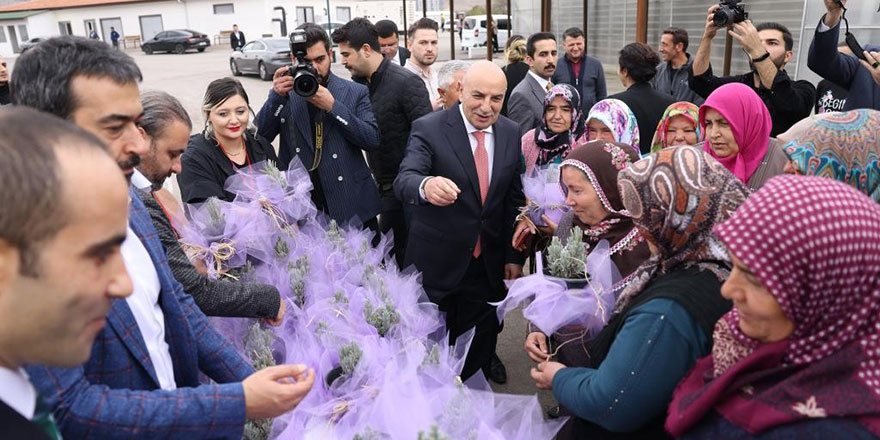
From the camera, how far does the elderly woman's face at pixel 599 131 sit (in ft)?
10.6

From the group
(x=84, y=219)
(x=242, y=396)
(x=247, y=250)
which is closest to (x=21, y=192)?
(x=84, y=219)

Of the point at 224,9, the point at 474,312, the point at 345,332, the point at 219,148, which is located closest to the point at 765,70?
the point at 474,312

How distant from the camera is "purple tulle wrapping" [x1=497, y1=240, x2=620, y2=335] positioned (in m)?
1.72

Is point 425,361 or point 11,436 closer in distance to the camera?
point 11,436

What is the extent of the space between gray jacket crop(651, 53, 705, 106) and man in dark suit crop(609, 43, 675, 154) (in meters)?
0.75

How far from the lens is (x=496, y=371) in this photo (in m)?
3.46

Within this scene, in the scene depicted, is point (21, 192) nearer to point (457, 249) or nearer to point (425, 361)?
point (425, 361)

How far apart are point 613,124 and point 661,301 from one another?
6.90 ft

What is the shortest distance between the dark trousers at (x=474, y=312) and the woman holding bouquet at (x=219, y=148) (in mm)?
1229

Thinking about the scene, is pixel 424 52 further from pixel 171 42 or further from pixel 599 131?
pixel 171 42

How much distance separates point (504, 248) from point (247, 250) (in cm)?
142

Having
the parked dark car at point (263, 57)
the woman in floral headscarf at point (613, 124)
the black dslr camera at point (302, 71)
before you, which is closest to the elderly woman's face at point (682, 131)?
the woman in floral headscarf at point (613, 124)

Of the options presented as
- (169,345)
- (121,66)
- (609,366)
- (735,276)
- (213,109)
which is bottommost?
(609,366)

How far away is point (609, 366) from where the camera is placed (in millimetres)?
1369
